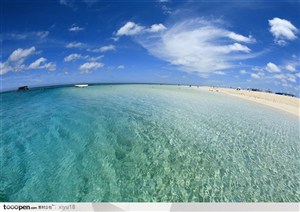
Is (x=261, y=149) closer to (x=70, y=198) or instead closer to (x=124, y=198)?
(x=124, y=198)

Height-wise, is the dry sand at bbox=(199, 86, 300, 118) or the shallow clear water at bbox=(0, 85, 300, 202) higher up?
the shallow clear water at bbox=(0, 85, 300, 202)

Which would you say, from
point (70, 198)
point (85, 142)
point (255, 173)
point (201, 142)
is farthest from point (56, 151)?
point (255, 173)

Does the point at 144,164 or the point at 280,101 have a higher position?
the point at 144,164

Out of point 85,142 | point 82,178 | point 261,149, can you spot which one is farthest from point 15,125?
point 261,149

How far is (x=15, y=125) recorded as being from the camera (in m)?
12.7

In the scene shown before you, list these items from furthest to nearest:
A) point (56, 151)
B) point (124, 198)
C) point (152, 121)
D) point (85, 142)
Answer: point (152, 121)
point (85, 142)
point (56, 151)
point (124, 198)

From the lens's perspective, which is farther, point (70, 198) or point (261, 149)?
point (261, 149)

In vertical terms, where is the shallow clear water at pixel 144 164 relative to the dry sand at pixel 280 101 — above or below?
above

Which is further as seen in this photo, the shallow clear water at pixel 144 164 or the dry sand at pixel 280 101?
the dry sand at pixel 280 101

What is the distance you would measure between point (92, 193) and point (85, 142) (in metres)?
3.88

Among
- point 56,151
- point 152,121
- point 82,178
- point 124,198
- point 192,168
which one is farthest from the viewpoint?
point 152,121

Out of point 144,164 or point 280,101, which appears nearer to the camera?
point 144,164

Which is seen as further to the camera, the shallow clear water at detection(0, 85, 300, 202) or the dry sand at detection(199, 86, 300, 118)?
the dry sand at detection(199, 86, 300, 118)

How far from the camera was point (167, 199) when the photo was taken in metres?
5.45
